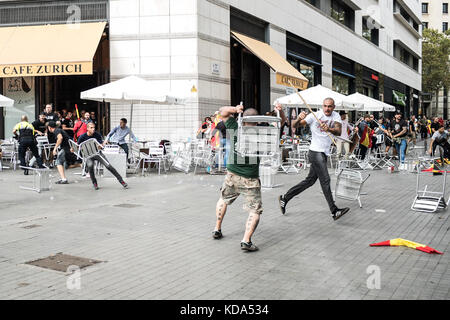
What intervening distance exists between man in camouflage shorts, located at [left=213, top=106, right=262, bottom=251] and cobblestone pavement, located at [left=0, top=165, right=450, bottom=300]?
1.13 ft

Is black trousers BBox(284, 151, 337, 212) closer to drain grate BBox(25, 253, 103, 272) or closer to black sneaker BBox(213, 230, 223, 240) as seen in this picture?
black sneaker BBox(213, 230, 223, 240)

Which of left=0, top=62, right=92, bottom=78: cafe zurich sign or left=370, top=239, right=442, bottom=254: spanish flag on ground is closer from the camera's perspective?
left=370, top=239, right=442, bottom=254: spanish flag on ground

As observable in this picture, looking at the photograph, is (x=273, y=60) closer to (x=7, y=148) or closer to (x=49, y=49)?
(x=49, y=49)

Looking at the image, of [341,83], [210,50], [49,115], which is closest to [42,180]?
[49,115]

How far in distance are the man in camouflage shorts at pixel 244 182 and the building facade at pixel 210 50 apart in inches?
343

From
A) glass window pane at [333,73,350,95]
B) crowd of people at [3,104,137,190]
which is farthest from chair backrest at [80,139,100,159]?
glass window pane at [333,73,350,95]

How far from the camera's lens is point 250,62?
894 inches

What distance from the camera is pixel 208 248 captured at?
5910 mm

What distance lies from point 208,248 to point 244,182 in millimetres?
932

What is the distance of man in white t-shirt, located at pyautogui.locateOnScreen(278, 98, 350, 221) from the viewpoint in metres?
7.53

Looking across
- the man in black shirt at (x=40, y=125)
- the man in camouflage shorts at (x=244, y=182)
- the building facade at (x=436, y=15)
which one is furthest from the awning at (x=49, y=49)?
the building facade at (x=436, y=15)

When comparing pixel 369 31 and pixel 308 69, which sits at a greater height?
pixel 369 31

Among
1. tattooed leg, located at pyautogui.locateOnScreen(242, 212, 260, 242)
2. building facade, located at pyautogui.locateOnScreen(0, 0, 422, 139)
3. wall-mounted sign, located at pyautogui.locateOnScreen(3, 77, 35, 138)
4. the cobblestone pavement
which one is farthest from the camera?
wall-mounted sign, located at pyautogui.locateOnScreen(3, 77, 35, 138)

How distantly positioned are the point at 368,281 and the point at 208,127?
1188 centimetres
